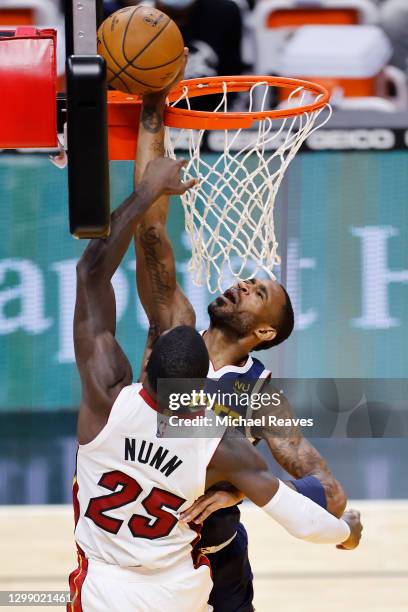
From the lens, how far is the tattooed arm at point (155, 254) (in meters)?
3.81

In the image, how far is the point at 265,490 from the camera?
11.1ft

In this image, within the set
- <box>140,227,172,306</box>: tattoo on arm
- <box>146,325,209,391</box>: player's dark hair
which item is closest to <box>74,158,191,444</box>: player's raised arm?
<box>146,325,209,391</box>: player's dark hair

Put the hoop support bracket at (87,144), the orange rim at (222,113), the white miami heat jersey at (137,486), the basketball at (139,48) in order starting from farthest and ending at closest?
the orange rim at (222,113)
the basketball at (139,48)
the white miami heat jersey at (137,486)
the hoop support bracket at (87,144)

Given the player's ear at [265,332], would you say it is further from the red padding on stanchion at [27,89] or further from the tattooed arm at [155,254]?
the red padding on stanchion at [27,89]

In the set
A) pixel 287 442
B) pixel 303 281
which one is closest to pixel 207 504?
pixel 287 442

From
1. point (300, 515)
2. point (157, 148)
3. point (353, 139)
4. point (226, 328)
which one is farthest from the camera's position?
point (353, 139)

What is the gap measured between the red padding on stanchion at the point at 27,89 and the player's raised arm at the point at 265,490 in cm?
115

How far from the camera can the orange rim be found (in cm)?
400

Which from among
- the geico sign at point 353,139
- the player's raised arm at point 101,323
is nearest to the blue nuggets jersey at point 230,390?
the player's raised arm at point 101,323

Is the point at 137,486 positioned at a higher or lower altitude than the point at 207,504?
higher

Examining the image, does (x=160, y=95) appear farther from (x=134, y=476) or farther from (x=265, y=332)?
(x=134, y=476)

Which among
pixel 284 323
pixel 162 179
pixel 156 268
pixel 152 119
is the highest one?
pixel 152 119

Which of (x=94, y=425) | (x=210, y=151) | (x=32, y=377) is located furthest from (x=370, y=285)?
(x=94, y=425)

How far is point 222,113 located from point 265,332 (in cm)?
88
